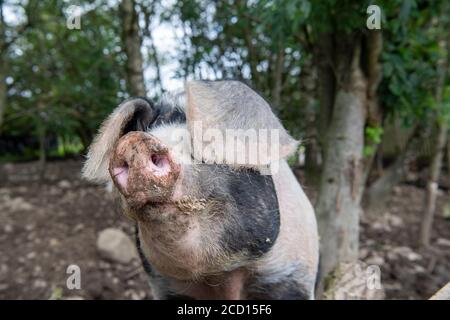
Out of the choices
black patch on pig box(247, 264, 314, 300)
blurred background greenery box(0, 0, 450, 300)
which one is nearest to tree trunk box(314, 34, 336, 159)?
blurred background greenery box(0, 0, 450, 300)

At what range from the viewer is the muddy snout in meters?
1.14

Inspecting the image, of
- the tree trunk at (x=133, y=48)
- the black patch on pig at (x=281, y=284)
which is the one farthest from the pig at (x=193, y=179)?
the tree trunk at (x=133, y=48)

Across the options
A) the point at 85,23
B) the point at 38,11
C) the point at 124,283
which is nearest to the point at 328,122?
the point at 124,283

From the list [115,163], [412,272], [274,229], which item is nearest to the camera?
[115,163]

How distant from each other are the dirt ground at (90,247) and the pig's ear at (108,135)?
4.27ft

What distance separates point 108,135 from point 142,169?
33cm

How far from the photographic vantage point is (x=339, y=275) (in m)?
2.48

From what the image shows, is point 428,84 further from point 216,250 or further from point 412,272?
point 216,250

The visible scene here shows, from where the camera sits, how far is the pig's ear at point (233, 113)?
122cm

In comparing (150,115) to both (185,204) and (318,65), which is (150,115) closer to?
(185,204)

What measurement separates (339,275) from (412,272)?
1.63m

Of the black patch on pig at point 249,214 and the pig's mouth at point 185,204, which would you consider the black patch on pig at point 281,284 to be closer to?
the black patch on pig at point 249,214

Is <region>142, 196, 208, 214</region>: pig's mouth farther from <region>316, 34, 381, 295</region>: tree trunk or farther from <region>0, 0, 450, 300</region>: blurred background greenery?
<region>316, 34, 381, 295</region>: tree trunk
